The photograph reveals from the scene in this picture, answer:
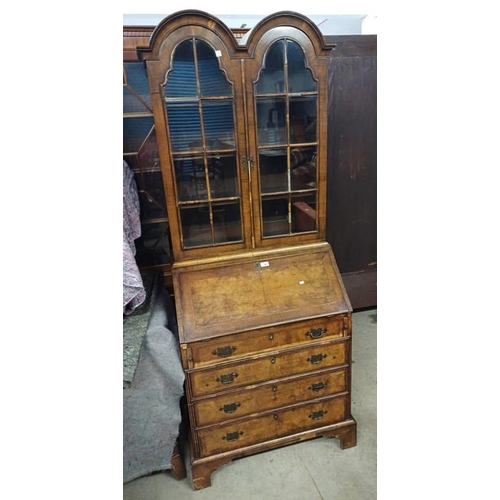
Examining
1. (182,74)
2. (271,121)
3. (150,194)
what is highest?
(182,74)

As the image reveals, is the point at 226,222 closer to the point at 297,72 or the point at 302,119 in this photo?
the point at 302,119

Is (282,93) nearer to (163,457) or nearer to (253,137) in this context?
(253,137)

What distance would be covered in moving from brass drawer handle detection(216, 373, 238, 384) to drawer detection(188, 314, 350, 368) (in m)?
0.07

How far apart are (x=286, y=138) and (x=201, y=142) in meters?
0.38

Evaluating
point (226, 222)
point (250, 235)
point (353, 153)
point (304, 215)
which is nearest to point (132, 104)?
point (226, 222)

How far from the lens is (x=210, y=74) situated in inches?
57.7

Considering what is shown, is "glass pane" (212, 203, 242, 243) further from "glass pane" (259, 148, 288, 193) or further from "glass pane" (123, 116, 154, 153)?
"glass pane" (123, 116, 154, 153)

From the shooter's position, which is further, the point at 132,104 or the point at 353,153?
the point at 353,153

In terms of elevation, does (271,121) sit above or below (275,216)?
above

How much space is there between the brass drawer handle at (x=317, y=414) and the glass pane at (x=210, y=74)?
147 centimetres

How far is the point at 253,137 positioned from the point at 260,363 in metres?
0.97
